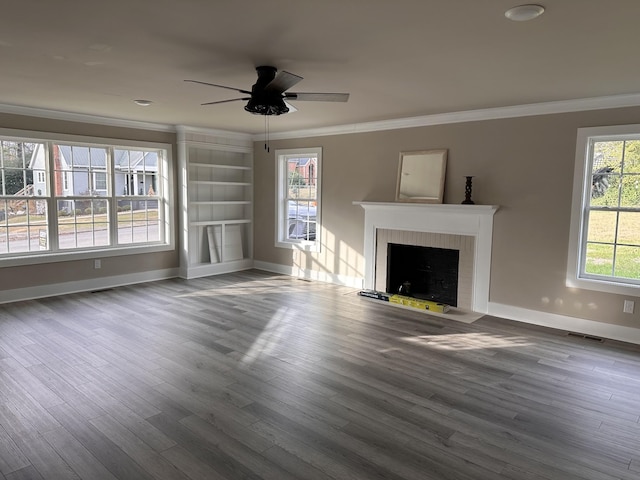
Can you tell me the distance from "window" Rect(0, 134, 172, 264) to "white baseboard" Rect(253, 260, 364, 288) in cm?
187

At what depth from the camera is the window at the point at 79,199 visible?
5.62 metres

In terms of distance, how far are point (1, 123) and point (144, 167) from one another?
1.98 m

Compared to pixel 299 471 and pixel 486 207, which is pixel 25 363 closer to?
pixel 299 471

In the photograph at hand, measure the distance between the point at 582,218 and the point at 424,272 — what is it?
82.6 inches

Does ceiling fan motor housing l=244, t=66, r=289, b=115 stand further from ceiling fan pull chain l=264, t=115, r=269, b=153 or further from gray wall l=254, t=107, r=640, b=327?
gray wall l=254, t=107, r=640, b=327

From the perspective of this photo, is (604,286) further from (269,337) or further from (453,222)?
(269,337)

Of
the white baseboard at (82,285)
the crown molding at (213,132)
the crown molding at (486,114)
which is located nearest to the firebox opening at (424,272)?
the crown molding at (486,114)

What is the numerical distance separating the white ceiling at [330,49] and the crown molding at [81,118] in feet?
2.02

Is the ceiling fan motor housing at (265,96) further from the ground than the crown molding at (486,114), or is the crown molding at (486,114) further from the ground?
the crown molding at (486,114)

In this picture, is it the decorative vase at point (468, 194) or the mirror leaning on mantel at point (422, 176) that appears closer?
the decorative vase at point (468, 194)

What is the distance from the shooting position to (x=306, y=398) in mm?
3152

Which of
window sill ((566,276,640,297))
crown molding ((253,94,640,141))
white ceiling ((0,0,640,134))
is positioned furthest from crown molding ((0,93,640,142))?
window sill ((566,276,640,297))

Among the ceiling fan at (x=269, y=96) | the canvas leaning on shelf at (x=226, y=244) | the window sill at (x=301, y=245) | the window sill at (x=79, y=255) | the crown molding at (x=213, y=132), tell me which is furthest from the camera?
the canvas leaning on shelf at (x=226, y=244)

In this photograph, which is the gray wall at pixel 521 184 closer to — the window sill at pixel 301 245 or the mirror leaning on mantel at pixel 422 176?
the mirror leaning on mantel at pixel 422 176
